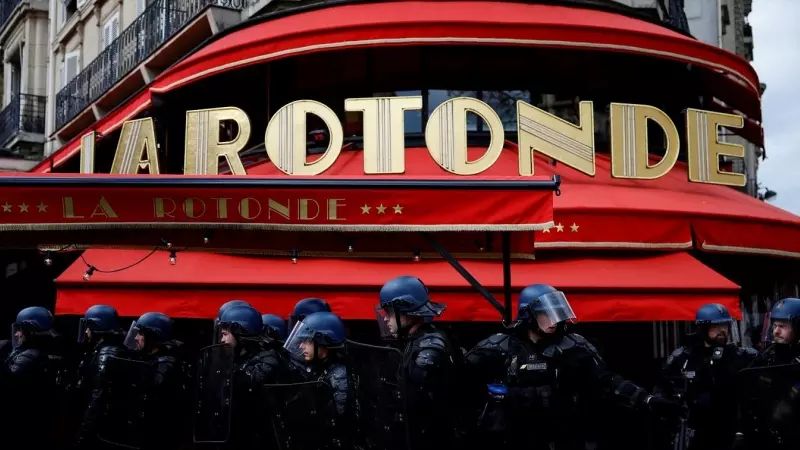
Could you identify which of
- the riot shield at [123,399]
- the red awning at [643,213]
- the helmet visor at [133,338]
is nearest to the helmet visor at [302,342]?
the riot shield at [123,399]

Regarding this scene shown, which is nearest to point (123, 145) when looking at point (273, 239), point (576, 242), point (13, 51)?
point (273, 239)

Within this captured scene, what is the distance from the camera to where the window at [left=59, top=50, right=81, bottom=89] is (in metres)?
23.0

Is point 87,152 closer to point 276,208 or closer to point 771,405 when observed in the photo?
point 276,208

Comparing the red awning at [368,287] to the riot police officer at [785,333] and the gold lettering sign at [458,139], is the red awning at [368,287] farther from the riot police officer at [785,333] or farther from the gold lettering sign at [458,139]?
the riot police officer at [785,333]

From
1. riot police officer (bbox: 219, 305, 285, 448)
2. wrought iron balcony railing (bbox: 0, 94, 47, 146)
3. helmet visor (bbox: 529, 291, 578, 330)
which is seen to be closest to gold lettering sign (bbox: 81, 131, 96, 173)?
riot police officer (bbox: 219, 305, 285, 448)

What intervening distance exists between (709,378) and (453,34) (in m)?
4.76

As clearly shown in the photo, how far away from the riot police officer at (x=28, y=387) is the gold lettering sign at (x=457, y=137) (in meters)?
4.25

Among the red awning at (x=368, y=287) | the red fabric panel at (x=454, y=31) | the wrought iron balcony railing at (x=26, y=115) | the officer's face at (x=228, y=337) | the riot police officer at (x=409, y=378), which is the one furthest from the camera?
the wrought iron balcony railing at (x=26, y=115)

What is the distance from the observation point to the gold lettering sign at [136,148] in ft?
36.9

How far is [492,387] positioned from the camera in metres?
5.89

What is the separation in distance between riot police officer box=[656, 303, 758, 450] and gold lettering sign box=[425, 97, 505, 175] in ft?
9.28

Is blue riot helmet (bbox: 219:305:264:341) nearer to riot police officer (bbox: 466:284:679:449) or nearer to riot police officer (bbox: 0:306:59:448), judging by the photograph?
riot police officer (bbox: 466:284:679:449)

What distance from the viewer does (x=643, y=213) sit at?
9.60m

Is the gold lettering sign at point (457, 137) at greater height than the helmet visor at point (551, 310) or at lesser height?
greater
